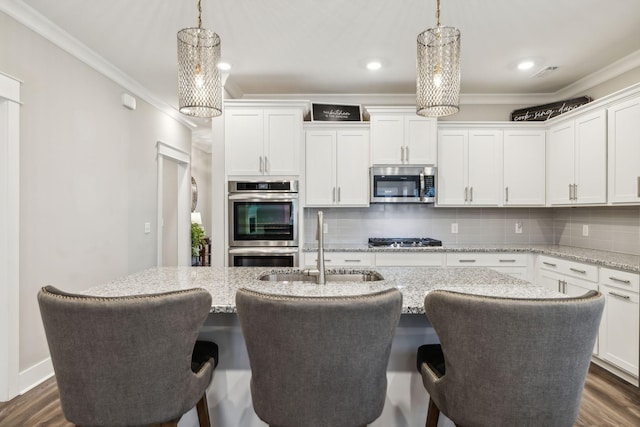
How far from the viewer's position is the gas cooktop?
3.91 meters

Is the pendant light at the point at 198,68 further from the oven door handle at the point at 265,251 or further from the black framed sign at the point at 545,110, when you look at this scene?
the black framed sign at the point at 545,110

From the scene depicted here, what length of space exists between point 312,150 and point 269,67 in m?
0.91

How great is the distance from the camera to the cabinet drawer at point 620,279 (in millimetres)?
2537

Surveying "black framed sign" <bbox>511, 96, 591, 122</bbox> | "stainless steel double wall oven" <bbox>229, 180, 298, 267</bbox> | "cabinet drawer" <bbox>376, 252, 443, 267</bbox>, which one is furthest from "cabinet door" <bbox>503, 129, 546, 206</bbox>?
"stainless steel double wall oven" <bbox>229, 180, 298, 267</bbox>

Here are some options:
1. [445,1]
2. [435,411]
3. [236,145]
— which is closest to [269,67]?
[236,145]

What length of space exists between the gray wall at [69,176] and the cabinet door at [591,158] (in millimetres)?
4307

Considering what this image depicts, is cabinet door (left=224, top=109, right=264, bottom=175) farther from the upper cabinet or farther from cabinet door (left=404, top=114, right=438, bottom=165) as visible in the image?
cabinet door (left=404, top=114, right=438, bottom=165)

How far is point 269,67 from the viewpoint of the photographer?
11.6ft

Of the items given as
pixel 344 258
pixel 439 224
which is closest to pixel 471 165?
pixel 439 224

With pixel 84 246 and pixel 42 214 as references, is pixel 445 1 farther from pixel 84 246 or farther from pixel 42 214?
pixel 84 246

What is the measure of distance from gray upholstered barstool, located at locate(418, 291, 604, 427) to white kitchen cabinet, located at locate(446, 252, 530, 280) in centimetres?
265

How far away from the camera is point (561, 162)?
372 cm

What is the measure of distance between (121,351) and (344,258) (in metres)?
2.76

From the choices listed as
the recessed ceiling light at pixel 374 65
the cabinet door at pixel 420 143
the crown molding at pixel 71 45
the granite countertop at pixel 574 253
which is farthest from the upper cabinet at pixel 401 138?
the crown molding at pixel 71 45
